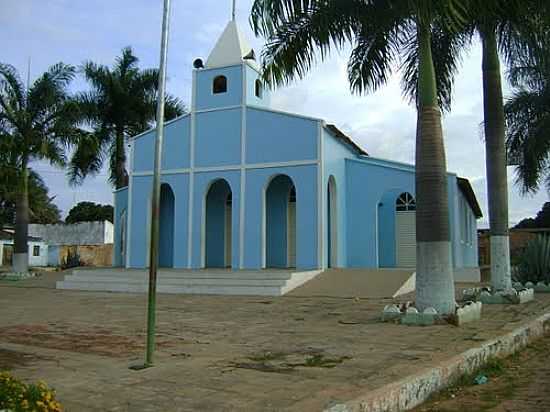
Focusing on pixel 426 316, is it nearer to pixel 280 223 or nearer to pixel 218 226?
pixel 280 223

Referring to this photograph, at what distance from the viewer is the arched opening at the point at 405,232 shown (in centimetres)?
2147

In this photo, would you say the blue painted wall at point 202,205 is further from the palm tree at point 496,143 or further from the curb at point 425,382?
the curb at point 425,382

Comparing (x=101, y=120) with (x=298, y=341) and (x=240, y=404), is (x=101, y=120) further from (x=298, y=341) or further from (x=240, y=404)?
(x=240, y=404)

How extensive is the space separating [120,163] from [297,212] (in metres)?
12.0

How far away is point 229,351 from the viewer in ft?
26.1

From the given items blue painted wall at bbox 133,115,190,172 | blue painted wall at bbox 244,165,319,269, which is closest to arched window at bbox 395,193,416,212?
blue painted wall at bbox 244,165,319,269

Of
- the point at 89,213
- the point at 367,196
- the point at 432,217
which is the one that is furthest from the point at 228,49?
the point at 89,213

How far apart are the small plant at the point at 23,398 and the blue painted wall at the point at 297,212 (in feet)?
50.2

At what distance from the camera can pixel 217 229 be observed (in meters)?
23.3

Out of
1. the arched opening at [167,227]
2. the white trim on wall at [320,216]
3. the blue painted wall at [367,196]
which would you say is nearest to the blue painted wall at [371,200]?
the blue painted wall at [367,196]

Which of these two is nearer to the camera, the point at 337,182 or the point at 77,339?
the point at 77,339

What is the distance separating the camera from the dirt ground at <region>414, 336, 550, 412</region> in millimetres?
5629

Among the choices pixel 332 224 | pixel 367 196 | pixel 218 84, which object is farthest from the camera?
pixel 218 84

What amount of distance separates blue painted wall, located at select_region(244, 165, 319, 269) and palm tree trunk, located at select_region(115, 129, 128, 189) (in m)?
9.68
